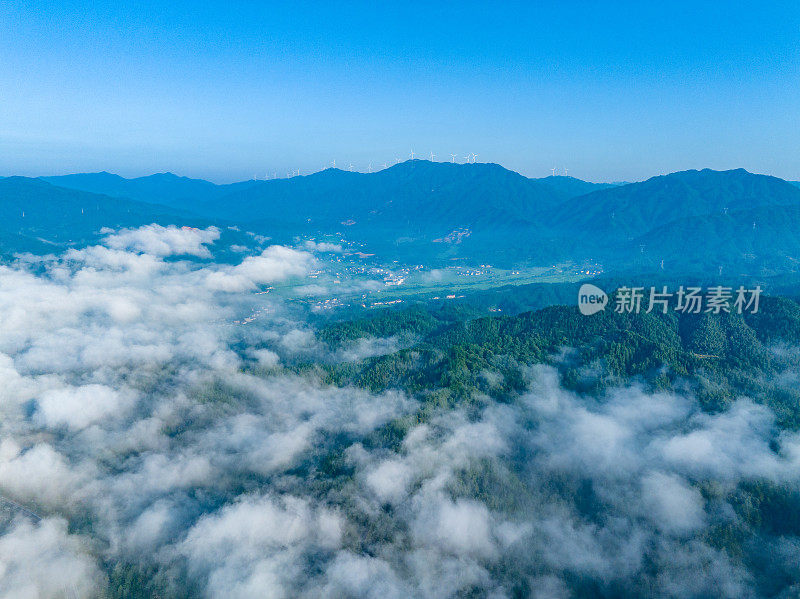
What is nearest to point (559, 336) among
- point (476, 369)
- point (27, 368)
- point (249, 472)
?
point (476, 369)

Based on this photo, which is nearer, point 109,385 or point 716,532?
point 716,532

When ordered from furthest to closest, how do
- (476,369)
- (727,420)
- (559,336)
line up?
1. (559,336)
2. (476,369)
3. (727,420)

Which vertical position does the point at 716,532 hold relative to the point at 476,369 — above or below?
below

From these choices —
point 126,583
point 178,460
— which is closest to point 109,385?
point 178,460

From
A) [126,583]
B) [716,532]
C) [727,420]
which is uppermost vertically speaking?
[727,420]

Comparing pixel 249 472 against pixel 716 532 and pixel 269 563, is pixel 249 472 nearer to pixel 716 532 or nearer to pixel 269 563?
pixel 269 563

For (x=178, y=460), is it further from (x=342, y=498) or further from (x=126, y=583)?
(x=342, y=498)

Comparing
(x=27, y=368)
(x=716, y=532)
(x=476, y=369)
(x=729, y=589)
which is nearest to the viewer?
(x=729, y=589)

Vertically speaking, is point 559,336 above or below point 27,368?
above

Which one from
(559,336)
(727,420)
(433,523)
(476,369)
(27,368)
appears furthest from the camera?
(27,368)
